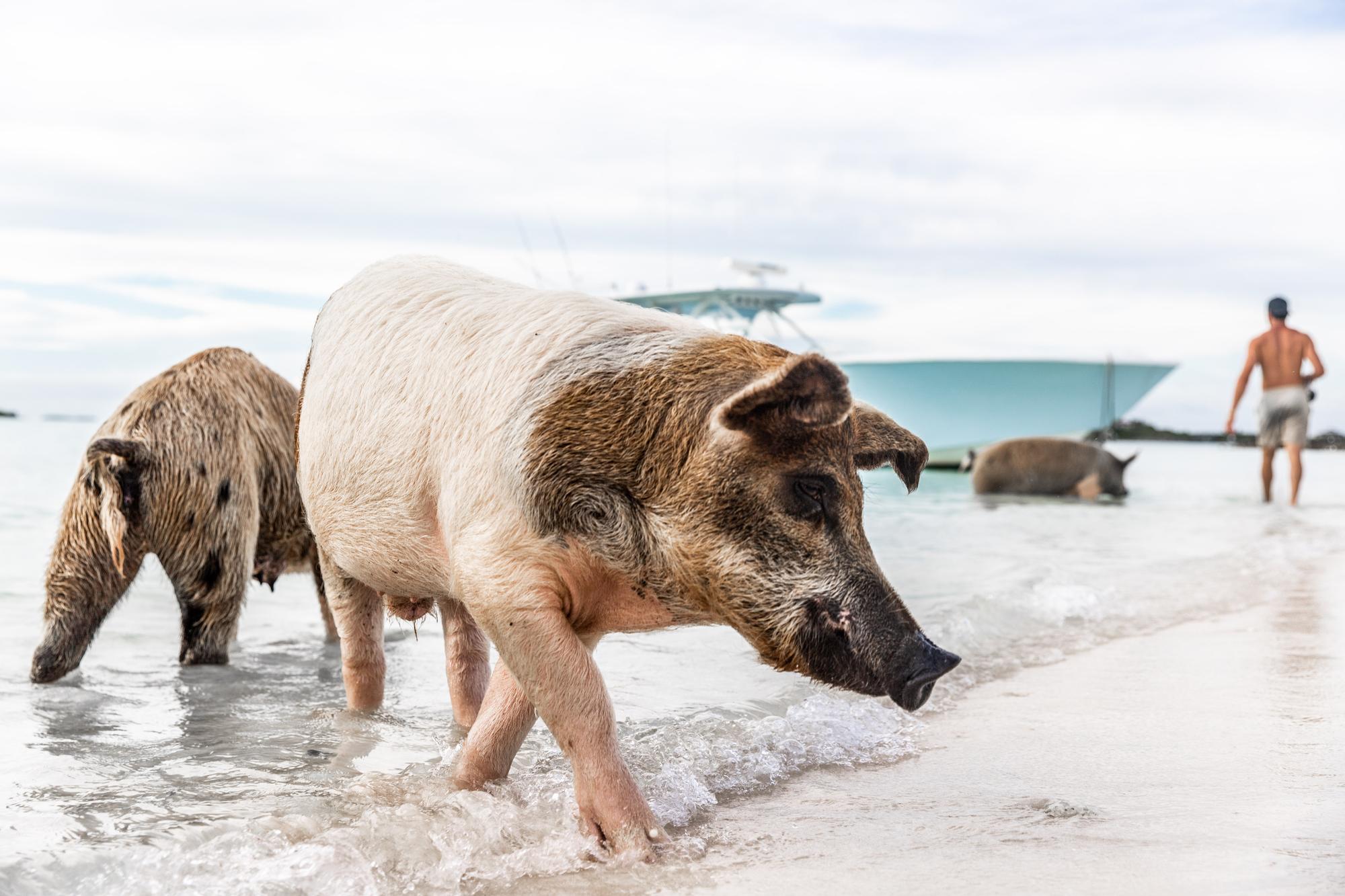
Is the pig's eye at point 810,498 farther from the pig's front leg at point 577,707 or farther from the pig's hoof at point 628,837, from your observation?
the pig's hoof at point 628,837

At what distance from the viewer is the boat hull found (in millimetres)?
28719

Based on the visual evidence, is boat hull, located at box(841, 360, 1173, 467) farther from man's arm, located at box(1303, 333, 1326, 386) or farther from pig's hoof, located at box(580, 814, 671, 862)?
pig's hoof, located at box(580, 814, 671, 862)

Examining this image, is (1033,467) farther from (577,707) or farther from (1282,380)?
(577,707)

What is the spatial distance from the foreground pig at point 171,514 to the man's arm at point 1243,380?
46.1ft

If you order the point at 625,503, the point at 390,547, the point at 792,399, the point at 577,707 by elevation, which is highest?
the point at 792,399

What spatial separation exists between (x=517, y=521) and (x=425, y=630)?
4429 mm

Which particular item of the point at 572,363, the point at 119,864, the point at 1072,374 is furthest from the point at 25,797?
the point at 1072,374

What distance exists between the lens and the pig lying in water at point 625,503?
3.07m

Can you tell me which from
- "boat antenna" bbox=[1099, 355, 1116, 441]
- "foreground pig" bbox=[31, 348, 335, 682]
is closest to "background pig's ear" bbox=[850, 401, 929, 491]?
"foreground pig" bbox=[31, 348, 335, 682]

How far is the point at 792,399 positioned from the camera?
296 centimetres

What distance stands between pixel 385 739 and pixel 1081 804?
7.49 feet

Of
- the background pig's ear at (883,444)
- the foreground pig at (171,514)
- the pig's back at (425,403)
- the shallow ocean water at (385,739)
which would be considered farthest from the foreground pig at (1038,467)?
the background pig's ear at (883,444)

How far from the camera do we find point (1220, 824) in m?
3.37

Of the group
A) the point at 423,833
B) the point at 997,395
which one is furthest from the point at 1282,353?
the point at 423,833
